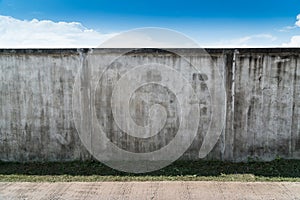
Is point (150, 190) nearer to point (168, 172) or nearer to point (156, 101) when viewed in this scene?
point (168, 172)

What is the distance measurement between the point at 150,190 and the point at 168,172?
63 centimetres

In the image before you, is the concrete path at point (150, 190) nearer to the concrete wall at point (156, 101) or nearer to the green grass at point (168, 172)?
the green grass at point (168, 172)

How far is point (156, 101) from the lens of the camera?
4504 millimetres

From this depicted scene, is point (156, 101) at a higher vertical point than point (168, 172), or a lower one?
higher

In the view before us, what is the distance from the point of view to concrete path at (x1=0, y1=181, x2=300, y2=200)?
3480 millimetres

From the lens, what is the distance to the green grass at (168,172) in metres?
4.00

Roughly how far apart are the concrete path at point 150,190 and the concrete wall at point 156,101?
84 centimetres

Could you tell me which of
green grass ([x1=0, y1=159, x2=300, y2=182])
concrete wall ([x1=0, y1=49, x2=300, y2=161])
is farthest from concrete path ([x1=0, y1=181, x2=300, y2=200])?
concrete wall ([x1=0, y1=49, x2=300, y2=161])

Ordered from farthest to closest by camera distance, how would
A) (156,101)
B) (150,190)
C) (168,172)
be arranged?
(156,101) → (168,172) → (150,190)

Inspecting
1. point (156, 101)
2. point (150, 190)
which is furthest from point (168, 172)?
point (156, 101)

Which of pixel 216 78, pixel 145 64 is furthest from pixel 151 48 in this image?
pixel 216 78

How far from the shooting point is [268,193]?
353cm

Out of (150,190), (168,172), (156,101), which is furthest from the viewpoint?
(156,101)

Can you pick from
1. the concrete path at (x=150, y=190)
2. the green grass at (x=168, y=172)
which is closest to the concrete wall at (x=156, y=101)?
the green grass at (x=168, y=172)
